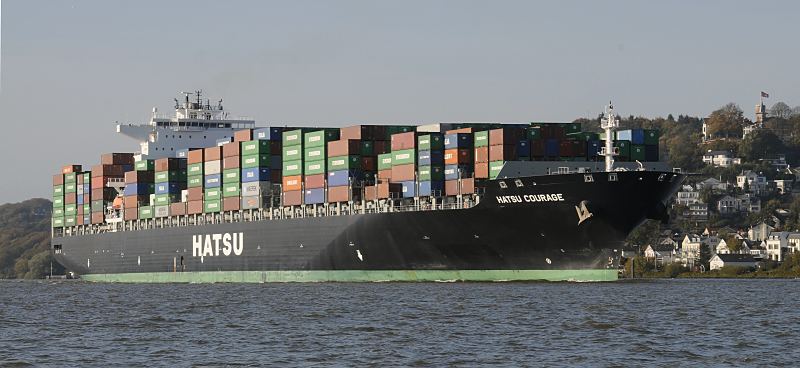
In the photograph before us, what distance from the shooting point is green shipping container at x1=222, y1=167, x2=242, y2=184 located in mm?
102312

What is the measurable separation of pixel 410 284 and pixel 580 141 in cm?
1356

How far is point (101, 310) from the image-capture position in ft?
211

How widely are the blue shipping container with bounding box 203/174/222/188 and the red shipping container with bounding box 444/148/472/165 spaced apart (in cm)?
2718

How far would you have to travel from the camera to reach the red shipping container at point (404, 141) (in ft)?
281

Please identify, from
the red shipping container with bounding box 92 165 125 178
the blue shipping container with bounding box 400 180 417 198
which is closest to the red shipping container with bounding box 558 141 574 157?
the blue shipping container with bounding box 400 180 417 198

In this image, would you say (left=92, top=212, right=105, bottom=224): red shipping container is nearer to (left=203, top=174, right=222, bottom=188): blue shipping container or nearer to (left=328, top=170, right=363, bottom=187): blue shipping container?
(left=203, top=174, right=222, bottom=188): blue shipping container

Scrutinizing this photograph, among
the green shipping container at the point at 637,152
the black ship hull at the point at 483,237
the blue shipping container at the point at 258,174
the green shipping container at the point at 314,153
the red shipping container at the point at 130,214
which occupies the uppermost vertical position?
the green shipping container at the point at 314,153

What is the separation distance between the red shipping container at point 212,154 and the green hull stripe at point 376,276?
28.9 ft

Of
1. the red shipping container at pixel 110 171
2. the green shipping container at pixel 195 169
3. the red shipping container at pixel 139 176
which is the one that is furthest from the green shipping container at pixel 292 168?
the red shipping container at pixel 110 171

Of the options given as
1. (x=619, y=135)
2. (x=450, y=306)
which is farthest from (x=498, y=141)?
(x=450, y=306)

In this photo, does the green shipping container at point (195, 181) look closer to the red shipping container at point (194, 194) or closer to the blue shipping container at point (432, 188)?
the red shipping container at point (194, 194)

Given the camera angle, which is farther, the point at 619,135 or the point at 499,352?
the point at 619,135

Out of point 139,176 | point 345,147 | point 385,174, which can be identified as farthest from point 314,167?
point 139,176

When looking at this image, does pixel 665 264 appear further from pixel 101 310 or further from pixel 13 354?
pixel 13 354
